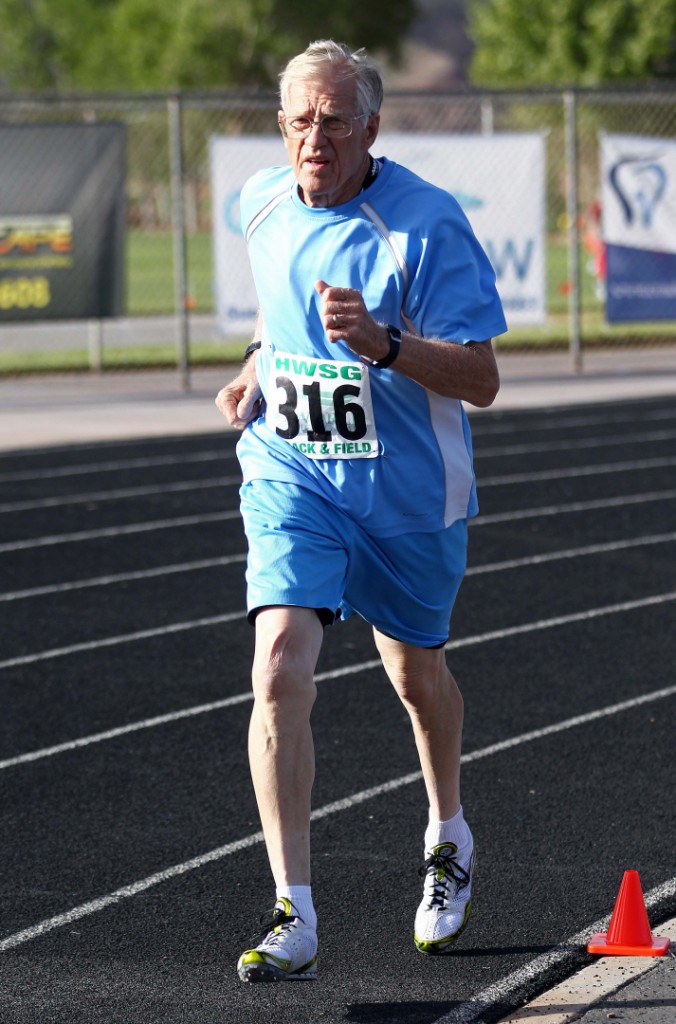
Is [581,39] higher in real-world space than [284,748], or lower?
higher

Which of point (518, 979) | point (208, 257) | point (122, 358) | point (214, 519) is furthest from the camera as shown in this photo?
point (208, 257)

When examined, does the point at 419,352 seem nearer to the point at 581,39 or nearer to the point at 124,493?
the point at 124,493

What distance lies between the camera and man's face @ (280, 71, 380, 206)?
3.59 meters

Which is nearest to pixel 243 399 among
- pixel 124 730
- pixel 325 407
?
pixel 325 407

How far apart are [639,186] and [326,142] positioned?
500 inches

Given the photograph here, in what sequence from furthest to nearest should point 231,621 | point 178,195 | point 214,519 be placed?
point 178,195, point 214,519, point 231,621

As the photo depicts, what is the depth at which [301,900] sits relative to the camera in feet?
11.5

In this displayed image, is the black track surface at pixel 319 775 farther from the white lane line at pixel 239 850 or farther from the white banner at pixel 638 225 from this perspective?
the white banner at pixel 638 225

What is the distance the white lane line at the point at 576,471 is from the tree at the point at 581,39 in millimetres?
29500

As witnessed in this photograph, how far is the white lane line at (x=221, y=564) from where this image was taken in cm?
763

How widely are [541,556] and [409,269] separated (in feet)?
16.0

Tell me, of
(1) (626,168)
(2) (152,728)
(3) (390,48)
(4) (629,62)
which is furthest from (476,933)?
(3) (390,48)

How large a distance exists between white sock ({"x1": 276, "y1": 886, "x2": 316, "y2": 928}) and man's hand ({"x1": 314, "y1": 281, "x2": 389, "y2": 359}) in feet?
3.92

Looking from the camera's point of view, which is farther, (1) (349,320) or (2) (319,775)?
(2) (319,775)
